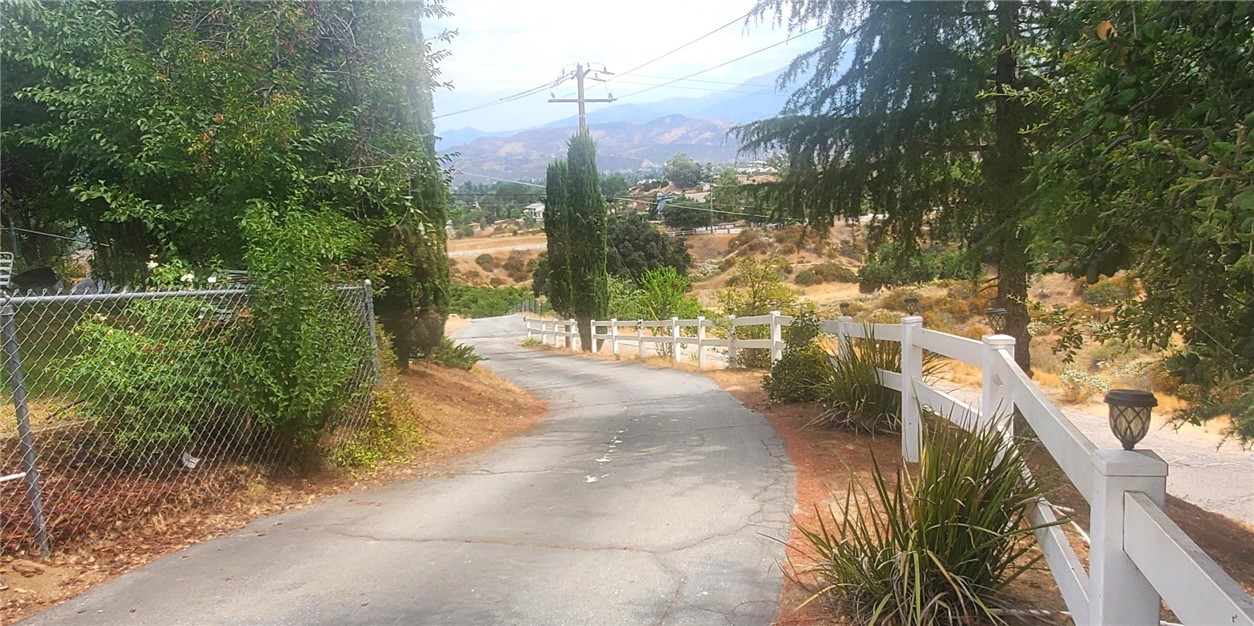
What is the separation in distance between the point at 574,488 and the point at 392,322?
6316 millimetres

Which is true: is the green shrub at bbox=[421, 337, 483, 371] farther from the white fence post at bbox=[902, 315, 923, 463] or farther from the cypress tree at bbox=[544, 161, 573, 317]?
the cypress tree at bbox=[544, 161, 573, 317]

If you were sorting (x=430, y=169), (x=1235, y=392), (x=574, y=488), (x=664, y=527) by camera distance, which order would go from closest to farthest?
(x=664, y=527) → (x=1235, y=392) → (x=574, y=488) → (x=430, y=169)

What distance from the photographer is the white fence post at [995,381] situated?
4.20 m

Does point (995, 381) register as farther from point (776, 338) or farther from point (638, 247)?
point (638, 247)

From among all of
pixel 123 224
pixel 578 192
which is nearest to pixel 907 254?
pixel 123 224

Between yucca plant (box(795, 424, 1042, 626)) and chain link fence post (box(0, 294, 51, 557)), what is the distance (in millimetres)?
4336

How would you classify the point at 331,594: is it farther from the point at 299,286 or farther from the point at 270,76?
the point at 270,76

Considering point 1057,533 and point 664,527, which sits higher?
point 1057,533

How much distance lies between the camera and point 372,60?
8.92 m

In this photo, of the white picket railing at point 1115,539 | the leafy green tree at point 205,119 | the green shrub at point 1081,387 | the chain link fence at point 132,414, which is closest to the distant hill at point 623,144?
the green shrub at point 1081,387

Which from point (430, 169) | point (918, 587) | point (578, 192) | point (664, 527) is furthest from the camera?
point (578, 192)

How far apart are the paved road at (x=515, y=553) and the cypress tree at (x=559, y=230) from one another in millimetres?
23304

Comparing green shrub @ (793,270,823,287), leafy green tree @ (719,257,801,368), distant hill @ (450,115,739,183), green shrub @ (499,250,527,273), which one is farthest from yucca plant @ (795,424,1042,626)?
distant hill @ (450,115,739,183)

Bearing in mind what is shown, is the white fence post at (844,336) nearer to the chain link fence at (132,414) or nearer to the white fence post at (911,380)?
the white fence post at (911,380)
